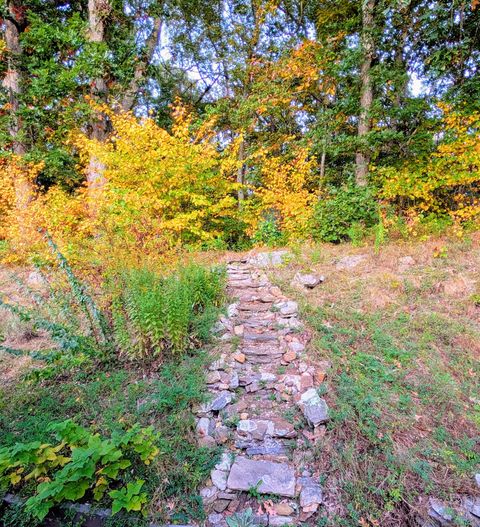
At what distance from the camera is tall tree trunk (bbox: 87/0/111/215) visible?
263 inches

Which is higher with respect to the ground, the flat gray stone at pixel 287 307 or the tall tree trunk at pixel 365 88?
the tall tree trunk at pixel 365 88

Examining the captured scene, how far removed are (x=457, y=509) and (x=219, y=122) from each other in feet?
39.4

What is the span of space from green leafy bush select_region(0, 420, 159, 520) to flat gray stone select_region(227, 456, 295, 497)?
628mm

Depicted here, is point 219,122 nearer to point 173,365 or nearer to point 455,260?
point 455,260

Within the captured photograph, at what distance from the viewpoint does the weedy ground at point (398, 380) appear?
6.51 feet

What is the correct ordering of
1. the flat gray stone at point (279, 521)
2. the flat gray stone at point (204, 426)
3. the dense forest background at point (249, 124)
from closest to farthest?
1. the flat gray stone at point (279, 521)
2. the flat gray stone at point (204, 426)
3. the dense forest background at point (249, 124)

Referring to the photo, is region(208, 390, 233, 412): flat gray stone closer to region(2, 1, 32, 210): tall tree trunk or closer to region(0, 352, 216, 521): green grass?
region(0, 352, 216, 521): green grass

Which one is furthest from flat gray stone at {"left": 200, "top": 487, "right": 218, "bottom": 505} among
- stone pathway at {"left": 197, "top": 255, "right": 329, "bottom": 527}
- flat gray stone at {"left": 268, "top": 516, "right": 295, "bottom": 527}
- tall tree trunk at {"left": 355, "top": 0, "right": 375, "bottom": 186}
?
tall tree trunk at {"left": 355, "top": 0, "right": 375, "bottom": 186}

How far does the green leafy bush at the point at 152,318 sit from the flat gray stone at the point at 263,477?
1.32 metres

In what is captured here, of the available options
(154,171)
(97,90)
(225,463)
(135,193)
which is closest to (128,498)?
(225,463)

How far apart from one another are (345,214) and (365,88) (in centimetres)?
Answer: 318

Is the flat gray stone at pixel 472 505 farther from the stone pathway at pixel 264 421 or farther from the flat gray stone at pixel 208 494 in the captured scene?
the flat gray stone at pixel 208 494

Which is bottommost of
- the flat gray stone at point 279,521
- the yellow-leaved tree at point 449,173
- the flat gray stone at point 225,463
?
the flat gray stone at point 279,521

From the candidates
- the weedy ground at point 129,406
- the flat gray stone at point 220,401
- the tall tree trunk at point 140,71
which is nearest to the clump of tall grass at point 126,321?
the weedy ground at point 129,406
